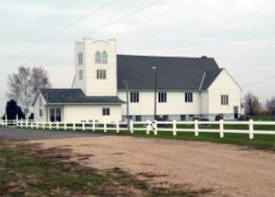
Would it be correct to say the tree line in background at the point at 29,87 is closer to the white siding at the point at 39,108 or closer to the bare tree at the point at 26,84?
Result: the bare tree at the point at 26,84

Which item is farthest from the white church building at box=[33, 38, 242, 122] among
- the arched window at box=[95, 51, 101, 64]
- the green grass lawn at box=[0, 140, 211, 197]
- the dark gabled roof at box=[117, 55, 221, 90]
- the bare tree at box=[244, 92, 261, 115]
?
the green grass lawn at box=[0, 140, 211, 197]

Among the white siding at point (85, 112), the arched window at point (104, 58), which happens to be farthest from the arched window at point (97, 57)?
the white siding at point (85, 112)

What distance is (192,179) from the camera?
36.9 ft

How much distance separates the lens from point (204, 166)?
13320 millimetres

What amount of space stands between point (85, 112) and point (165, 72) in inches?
574

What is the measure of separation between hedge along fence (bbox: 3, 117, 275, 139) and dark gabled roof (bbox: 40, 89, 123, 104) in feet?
13.9

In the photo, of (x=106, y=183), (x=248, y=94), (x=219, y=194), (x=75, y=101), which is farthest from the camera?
(x=248, y=94)

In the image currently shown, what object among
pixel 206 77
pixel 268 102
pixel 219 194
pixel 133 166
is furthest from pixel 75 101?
pixel 268 102

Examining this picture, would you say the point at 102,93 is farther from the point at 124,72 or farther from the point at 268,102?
the point at 268,102

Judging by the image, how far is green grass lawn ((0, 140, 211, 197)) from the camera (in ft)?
32.3

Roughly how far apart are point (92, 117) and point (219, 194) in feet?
165

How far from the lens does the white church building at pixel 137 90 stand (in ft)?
195

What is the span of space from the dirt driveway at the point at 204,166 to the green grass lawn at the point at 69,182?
0.56 m

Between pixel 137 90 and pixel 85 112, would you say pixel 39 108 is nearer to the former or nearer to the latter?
pixel 85 112
